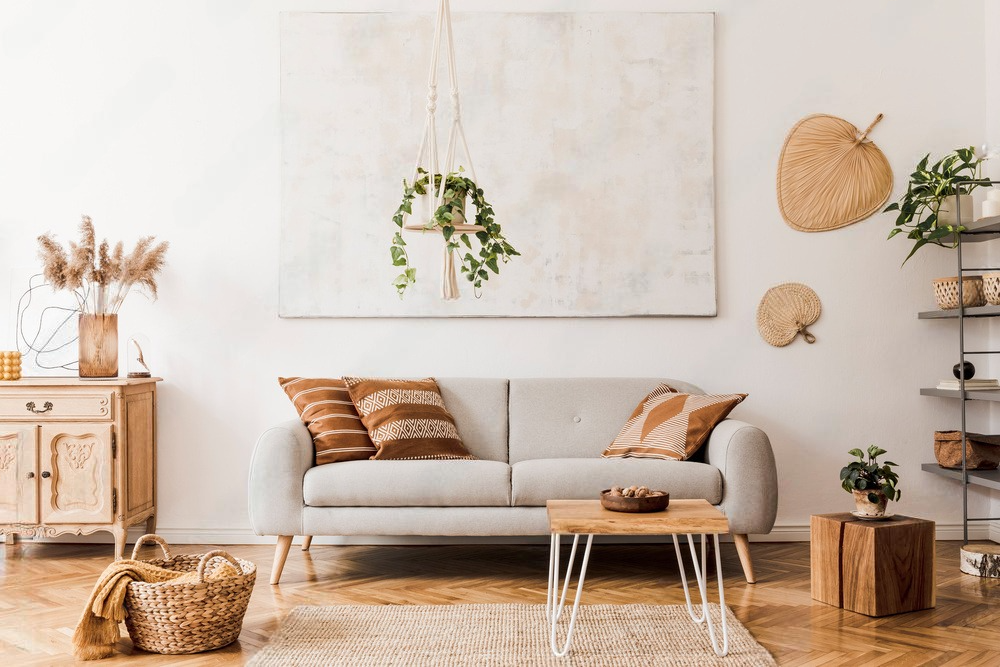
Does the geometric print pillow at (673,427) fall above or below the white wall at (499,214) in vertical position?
below

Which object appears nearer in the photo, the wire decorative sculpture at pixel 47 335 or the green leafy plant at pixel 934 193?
the green leafy plant at pixel 934 193

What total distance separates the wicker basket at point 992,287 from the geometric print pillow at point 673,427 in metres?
1.27

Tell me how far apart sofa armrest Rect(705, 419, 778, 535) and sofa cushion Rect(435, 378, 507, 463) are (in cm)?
107

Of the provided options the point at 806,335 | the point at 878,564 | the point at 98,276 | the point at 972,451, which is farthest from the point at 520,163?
the point at 972,451

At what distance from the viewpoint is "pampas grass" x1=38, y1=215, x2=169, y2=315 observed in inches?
159

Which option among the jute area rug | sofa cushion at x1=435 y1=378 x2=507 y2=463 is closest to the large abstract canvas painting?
sofa cushion at x1=435 y1=378 x2=507 y2=463

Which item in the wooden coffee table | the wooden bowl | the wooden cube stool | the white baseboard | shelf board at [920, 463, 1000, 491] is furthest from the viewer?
the white baseboard

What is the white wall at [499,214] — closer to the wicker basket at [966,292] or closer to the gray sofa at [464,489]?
the wicker basket at [966,292]

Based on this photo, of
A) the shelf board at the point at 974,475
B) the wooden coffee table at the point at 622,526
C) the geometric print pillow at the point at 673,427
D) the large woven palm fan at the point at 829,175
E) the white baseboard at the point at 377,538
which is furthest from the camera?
the large woven palm fan at the point at 829,175

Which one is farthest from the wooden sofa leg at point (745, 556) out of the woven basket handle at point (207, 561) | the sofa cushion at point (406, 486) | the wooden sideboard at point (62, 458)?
the wooden sideboard at point (62, 458)

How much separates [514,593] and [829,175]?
8.63 ft

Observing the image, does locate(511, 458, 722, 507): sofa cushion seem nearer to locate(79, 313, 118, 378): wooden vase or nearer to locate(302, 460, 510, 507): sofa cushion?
locate(302, 460, 510, 507): sofa cushion

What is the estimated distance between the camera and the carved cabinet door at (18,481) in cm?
385

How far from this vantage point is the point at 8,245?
441 centimetres
